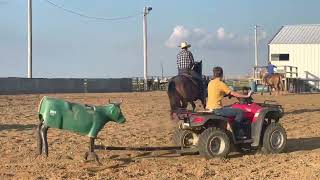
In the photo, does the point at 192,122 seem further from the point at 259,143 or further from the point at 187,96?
the point at 187,96

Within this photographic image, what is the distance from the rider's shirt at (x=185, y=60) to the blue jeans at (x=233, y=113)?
3.98m

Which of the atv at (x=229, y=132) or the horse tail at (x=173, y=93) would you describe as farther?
the horse tail at (x=173, y=93)

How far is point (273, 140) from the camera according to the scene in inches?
421

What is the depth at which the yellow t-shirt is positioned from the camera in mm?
10672

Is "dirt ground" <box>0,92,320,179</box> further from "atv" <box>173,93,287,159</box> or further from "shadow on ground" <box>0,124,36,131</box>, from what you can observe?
"atv" <box>173,93,287,159</box>

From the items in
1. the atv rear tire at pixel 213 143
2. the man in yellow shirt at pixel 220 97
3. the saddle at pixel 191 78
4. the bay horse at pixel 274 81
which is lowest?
the atv rear tire at pixel 213 143

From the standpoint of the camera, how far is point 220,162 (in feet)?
31.6

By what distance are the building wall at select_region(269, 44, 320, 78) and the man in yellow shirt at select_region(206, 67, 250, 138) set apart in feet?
137

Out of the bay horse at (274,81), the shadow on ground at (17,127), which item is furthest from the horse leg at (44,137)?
the bay horse at (274,81)

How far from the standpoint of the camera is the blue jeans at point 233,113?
34.2 ft

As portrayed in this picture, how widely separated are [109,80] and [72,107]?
41593mm

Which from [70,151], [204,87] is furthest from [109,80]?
[70,151]

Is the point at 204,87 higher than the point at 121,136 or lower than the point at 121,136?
higher

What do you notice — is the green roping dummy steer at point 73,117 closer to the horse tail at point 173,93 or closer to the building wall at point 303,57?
the horse tail at point 173,93
